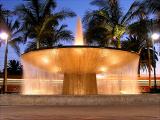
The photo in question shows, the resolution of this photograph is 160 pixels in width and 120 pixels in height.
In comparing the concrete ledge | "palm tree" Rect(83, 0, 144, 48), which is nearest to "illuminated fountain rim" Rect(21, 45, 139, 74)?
the concrete ledge

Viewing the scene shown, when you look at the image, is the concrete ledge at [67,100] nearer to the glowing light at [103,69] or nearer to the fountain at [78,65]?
the fountain at [78,65]

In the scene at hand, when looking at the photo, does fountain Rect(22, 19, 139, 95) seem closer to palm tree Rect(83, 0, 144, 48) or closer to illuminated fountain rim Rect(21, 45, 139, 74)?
illuminated fountain rim Rect(21, 45, 139, 74)

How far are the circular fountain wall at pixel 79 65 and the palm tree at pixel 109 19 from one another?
703 centimetres

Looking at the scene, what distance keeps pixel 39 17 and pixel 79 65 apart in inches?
453

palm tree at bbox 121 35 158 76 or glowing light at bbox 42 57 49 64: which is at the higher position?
palm tree at bbox 121 35 158 76

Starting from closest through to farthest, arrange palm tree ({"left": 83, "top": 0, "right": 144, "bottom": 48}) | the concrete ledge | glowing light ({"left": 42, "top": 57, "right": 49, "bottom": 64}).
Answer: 1. the concrete ledge
2. glowing light ({"left": 42, "top": 57, "right": 49, "bottom": 64})
3. palm tree ({"left": 83, "top": 0, "right": 144, "bottom": 48})

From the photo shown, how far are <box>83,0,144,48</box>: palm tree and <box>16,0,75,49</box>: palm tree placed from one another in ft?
4.58

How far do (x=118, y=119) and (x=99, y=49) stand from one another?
5874mm

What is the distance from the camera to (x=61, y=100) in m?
10.9

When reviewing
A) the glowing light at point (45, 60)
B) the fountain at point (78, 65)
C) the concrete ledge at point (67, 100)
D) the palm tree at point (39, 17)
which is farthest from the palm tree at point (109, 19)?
the concrete ledge at point (67, 100)

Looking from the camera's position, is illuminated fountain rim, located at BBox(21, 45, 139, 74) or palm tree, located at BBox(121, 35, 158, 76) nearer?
illuminated fountain rim, located at BBox(21, 45, 139, 74)

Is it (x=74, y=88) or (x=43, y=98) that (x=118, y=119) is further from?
(x=74, y=88)

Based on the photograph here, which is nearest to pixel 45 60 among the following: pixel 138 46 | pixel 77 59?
pixel 77 59

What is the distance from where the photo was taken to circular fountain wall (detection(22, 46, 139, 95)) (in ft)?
43.4
